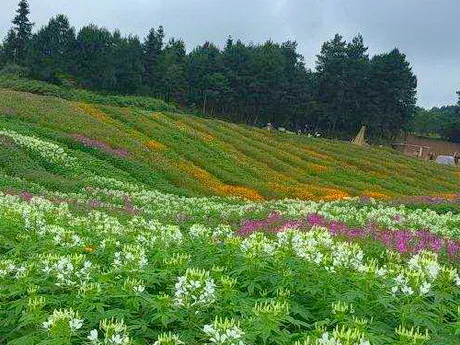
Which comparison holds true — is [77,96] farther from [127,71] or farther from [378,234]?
[378,234]

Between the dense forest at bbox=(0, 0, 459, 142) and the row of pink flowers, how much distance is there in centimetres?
8997

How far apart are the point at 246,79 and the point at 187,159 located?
69295mm

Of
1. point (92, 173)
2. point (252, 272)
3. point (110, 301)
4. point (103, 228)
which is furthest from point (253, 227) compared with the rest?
point (92, 173)

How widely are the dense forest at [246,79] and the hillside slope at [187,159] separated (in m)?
45.3

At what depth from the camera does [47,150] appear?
32.1 metres

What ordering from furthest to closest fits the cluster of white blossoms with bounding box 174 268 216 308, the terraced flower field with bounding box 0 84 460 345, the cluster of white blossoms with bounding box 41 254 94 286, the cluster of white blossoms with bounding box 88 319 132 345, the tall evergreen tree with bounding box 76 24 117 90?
the tall evergreen tree with bounding box 76 24 117 90, the cluster of white blossoms with bounding box 41 254 94 286, the cluster of white blossoms with bounding box 174 268 216 308, the terraced flower field with bounding box 0 84 460 345, the cluster of white blossoms with bounding box 88 319 132 345

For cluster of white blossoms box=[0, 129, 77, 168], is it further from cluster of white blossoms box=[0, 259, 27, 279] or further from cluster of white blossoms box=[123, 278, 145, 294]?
cluster of white blossoms box=[123, 278, 145, 294]

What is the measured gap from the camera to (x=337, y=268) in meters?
6.68

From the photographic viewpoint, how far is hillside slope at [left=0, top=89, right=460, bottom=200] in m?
32.5

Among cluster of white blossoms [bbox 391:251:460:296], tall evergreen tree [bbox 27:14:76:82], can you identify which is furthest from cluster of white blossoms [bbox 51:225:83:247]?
tall evergreen tree [bbox 27:14:76:82]

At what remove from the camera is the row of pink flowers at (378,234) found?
1199 cm

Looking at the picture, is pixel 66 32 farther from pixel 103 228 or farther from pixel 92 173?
pixel 103 228

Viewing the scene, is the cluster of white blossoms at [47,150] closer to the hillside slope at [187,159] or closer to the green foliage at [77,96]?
the hillside slope at [187,159]

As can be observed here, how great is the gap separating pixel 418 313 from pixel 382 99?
109m
